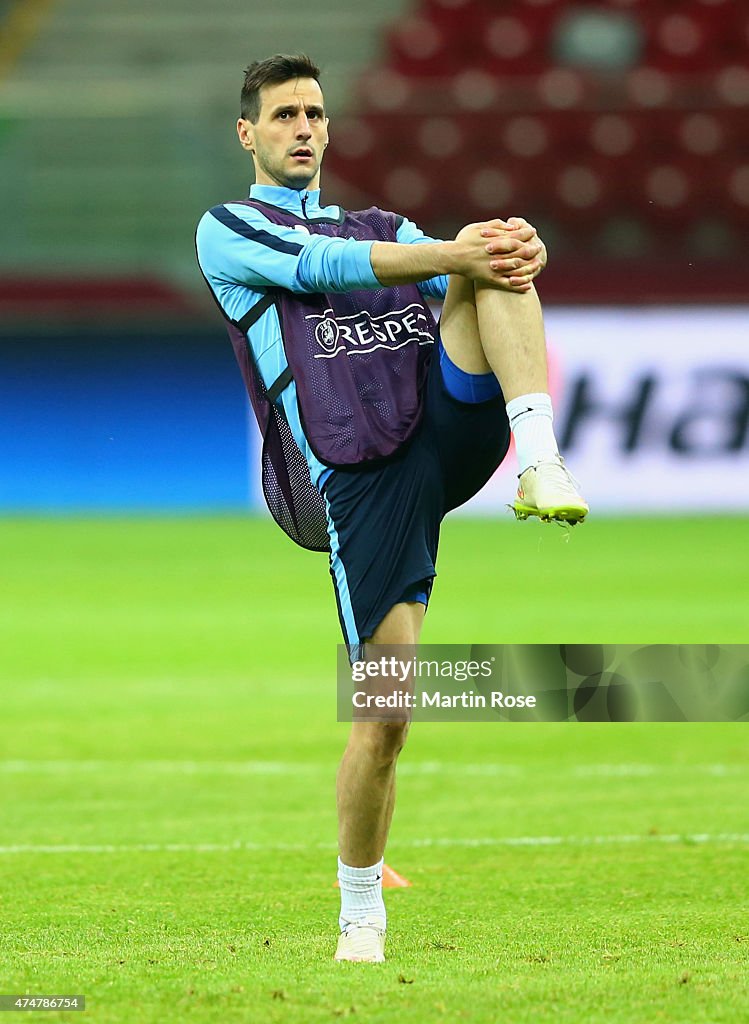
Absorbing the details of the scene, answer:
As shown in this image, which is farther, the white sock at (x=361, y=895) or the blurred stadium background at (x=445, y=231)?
the blurred stadium background at (x=445, y=231)

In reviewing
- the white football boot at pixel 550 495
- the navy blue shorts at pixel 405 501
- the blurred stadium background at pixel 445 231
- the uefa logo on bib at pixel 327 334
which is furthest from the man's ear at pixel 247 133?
the blurred stadium background at pixel 445 231

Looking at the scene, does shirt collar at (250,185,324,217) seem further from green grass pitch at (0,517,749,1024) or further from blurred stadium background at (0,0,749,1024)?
blurred stadium background at (0,0,749,1024)

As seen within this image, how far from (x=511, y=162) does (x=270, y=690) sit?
11722 mm

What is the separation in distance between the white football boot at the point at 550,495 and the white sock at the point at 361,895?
99 centimetres

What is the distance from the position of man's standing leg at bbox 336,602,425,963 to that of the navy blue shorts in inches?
2.5

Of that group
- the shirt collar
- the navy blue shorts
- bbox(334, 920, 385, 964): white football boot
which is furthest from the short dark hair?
bbox(334, 920, 385, 964): white football boot

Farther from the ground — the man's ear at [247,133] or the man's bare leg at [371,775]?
the man's ear at [247,133]

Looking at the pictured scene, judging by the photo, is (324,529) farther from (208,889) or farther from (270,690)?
(270,690)

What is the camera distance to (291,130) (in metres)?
4.64

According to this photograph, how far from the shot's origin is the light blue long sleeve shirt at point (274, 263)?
4.32m

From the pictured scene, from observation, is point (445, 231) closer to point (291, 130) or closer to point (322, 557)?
point (322, 557)

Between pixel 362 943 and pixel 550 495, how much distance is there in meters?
1.18

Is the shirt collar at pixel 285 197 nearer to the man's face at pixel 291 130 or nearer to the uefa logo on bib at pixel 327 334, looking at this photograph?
the man's face at pixel 291 130

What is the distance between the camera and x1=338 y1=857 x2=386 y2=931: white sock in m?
4.33
